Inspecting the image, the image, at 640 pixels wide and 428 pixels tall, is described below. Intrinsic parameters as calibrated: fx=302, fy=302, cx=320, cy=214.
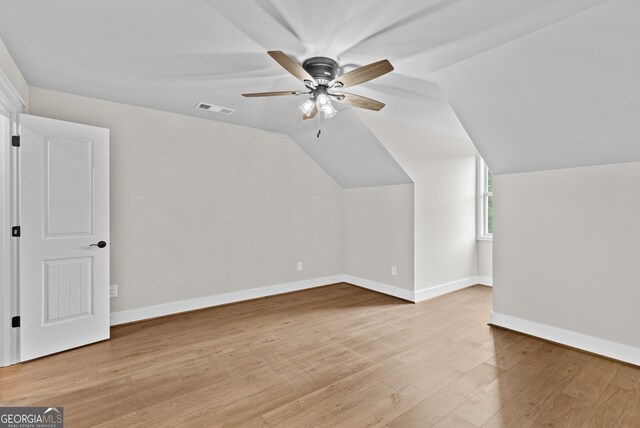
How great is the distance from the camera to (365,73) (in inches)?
81.6

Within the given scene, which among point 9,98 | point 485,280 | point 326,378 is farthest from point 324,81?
point 485,280

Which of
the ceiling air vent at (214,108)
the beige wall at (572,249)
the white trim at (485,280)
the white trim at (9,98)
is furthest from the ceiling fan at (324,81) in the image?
the white trim at (485,280)

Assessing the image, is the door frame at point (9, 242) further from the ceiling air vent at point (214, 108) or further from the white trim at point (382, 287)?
the white trim at point (382, 287)

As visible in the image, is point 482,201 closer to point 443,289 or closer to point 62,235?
point 443,289

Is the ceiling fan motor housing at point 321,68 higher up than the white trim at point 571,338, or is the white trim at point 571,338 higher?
the ceiling fan motor housing at point 321,68

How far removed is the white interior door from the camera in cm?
254

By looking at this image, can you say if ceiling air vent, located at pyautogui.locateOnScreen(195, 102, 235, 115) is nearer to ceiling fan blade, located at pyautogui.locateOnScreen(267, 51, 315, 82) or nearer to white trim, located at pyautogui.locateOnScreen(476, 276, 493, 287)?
ceiling fan blade, located at pyautogui.locateOnScreen(267, 51, 315, 82)

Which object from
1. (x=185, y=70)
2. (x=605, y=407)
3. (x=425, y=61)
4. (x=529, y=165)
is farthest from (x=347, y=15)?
(x=605, y=407)

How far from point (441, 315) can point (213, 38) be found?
3.57 metres

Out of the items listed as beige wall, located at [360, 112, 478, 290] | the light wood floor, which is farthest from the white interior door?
beige wall, located at [360, 112, 478, 290]

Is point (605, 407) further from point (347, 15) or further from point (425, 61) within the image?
point (347, 15)

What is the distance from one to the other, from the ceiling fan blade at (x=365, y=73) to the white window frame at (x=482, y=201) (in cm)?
363

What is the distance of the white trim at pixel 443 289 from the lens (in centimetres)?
414

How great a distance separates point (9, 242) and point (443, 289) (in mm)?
4855
